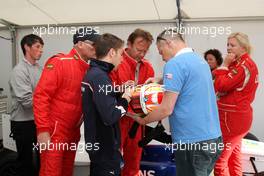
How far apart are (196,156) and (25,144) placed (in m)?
1.56

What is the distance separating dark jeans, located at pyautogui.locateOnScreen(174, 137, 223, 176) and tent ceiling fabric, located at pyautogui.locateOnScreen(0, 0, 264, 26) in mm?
1574

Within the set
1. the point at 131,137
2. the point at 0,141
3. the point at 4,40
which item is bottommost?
the point at 0,141

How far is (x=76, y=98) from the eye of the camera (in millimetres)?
2211

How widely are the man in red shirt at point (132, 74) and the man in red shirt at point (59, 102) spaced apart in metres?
0.34

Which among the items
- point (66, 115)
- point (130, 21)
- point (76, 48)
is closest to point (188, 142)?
point (66, 115)

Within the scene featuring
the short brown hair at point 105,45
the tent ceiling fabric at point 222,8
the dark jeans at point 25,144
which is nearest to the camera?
the short brown hair at point 105,45

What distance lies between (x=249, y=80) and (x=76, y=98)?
4.46 feet

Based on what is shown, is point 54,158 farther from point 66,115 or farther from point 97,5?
point 97,5

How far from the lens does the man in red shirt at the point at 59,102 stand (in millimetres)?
2096

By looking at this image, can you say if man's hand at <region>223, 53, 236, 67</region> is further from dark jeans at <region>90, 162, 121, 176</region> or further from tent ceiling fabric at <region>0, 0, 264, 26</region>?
dark jeans at <region>90, 162, 121, 176</region>

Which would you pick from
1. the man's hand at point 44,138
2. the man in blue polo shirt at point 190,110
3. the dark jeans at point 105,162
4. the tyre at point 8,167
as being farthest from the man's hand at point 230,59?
the tyre at point 8,167

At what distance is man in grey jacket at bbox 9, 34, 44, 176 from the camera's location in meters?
2.60

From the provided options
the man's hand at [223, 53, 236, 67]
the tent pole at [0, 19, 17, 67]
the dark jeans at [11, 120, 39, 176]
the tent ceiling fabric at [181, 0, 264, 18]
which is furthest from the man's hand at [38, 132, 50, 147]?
the tent pole at [0, 19, 17, 67]

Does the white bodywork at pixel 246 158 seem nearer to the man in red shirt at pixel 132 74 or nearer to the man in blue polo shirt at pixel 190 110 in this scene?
the man in red shirt at pixel 132 74
